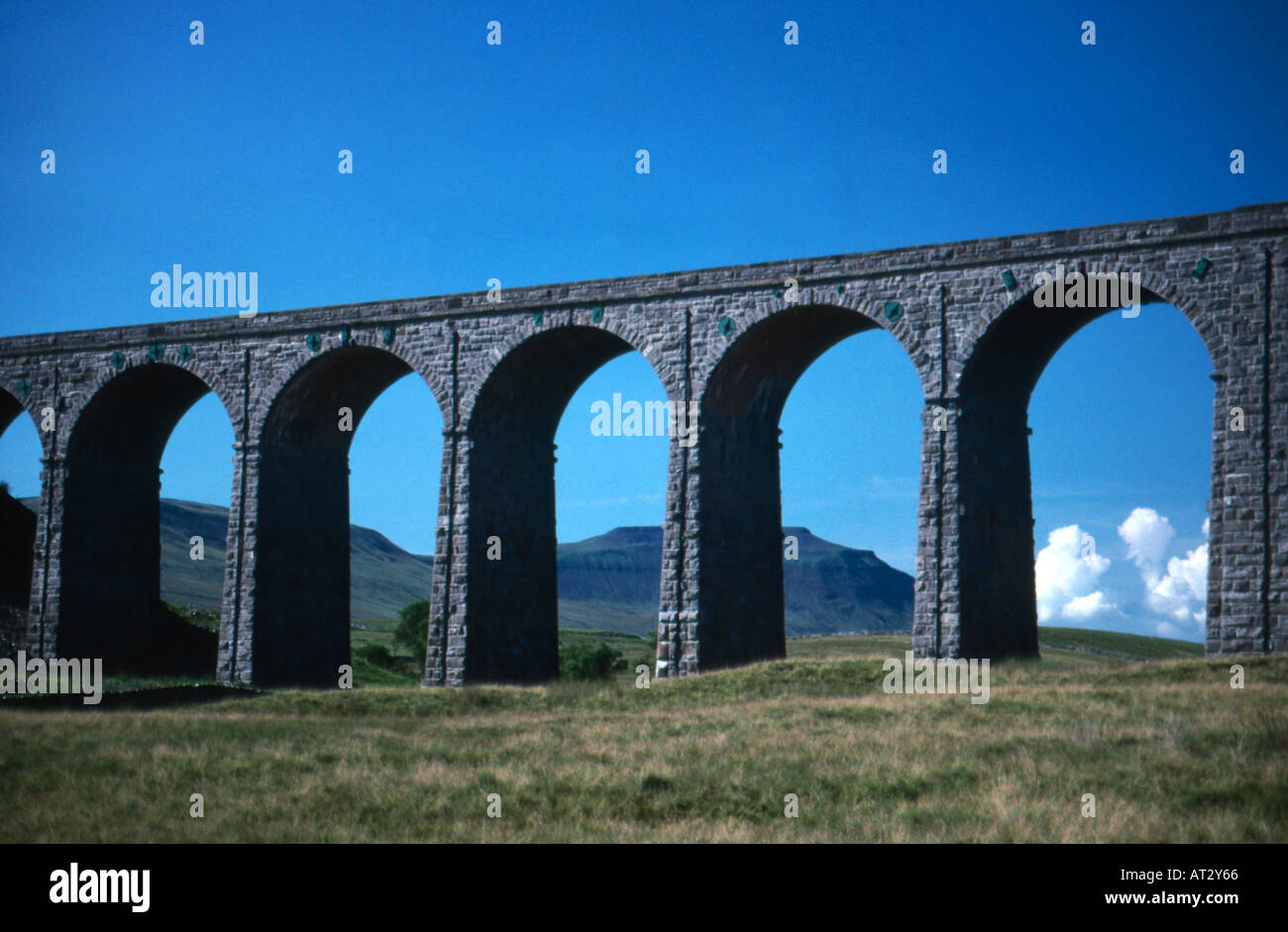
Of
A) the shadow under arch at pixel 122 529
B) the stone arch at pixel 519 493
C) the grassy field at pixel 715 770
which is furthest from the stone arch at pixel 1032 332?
the shadow under arch at pixel 122 529

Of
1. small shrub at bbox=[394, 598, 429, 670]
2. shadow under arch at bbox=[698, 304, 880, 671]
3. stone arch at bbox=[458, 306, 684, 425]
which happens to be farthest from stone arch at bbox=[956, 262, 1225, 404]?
small shrub at bbox=[394, 598, 429, 670]

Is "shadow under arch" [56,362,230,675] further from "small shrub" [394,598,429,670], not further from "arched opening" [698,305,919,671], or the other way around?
"arched opening" [698,305,919,671]

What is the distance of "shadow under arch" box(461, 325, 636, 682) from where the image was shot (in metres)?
32.8

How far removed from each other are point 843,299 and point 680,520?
630cm

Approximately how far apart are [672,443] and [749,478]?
2223 mm

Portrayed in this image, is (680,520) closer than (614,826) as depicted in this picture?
No

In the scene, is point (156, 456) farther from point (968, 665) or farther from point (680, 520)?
point (968, 665)

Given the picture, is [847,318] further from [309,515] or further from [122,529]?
[122,529]

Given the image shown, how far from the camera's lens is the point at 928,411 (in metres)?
28.0

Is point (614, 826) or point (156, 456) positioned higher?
point (156, 456)

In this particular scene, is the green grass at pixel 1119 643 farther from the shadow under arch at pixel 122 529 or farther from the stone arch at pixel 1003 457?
the shadow under arch at pixel 122 529

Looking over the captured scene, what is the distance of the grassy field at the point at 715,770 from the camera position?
14352mm

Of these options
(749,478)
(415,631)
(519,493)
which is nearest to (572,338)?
(519,493)
